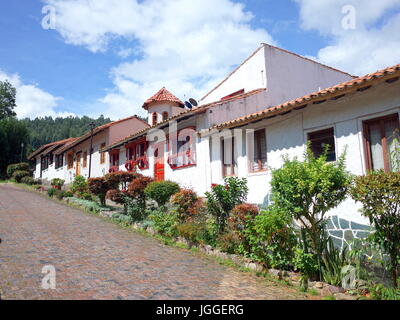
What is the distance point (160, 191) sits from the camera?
1291 centimetres

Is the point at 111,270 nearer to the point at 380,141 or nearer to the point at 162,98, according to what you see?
the point at 380,141

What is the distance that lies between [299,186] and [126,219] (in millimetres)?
8376

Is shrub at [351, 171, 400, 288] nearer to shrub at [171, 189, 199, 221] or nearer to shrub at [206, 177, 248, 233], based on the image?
shrub at [206, 177, 248, 233]

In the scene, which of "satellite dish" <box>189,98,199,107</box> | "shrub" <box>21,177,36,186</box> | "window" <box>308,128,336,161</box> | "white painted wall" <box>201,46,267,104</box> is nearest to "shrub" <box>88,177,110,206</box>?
"satellite dish" <box>189,98,199,107</box>

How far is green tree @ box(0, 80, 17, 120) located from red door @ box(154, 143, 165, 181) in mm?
45801

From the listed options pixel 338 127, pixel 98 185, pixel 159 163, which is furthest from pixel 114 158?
pixel 338 127

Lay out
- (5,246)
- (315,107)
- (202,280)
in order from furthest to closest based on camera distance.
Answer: (315,107), (5,246), (202,280)

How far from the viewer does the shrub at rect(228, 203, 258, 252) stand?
7438 millimetres

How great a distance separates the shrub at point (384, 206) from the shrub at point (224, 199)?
397 cm

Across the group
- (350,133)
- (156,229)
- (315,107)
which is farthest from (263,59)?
(156,229)

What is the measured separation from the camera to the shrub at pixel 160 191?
12.9 metres

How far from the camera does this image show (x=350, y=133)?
318 inches

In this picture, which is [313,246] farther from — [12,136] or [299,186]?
[12,136]

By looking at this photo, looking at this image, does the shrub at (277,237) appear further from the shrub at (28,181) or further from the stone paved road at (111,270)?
the shrub at (28,181)
